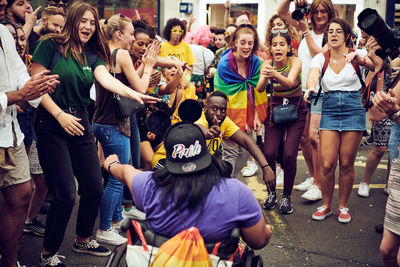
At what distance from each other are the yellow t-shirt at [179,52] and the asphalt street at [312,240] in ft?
9.21

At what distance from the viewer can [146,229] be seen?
2.22 m

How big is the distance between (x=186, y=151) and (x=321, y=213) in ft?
9.13

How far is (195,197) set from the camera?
84.3 inches

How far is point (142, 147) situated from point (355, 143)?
2147 millimetres

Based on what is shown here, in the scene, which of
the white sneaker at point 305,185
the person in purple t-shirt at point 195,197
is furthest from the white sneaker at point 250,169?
the person in purple t-shirt at point 195,197

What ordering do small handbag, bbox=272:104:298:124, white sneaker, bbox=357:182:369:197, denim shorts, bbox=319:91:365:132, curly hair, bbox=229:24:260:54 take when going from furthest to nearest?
white sneaker, bbox=357:182:369:197 < curly hair, bbox=229:24:260:54 < small handbag, bbox=272:104:298:124 < denim shorts, bbox=319:91:365:132

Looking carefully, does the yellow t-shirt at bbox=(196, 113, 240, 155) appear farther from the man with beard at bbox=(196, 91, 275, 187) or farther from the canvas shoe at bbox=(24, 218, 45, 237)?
the canvas shoe at bbox=(24, 218, 45, 237)

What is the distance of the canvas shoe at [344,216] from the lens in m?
4.45

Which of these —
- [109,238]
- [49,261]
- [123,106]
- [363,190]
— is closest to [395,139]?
[363,190]

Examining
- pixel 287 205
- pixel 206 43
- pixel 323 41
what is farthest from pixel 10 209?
pixel 206 43

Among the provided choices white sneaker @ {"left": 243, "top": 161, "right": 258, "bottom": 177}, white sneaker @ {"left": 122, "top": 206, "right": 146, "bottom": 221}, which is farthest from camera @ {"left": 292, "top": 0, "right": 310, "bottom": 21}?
white sneaker @ {"left": 122, "top": 206, "right": 146, "bottom": 221}

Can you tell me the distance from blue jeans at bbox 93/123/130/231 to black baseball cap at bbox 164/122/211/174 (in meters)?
1.54

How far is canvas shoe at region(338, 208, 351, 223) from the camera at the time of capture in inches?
175

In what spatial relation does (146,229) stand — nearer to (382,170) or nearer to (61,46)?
(61,46)
